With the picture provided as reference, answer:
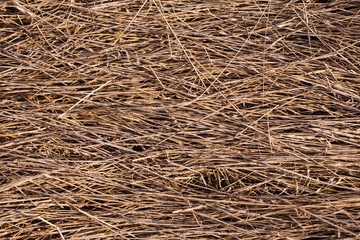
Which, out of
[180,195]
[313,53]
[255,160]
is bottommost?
[180,195]

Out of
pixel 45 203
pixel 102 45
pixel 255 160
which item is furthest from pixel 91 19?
pixel 255 160

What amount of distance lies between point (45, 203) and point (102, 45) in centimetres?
79

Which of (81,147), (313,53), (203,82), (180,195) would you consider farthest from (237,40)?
(81,147)

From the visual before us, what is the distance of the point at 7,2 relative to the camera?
56.3 inches

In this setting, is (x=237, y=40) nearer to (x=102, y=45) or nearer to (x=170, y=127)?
(x=170, y=127)

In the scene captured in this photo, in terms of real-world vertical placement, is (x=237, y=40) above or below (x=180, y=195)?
above

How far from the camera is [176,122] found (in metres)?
1.38

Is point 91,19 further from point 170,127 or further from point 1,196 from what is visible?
point 1,196

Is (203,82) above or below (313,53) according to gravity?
below

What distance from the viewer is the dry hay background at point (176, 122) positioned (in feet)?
4.48

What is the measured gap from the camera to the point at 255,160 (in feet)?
4.46

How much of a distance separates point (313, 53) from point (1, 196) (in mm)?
1604

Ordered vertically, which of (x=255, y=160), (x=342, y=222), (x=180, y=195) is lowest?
(x=342, y=222)

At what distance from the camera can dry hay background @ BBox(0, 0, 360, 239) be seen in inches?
53.8
